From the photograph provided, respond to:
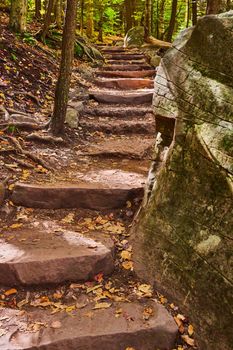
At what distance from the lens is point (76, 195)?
15.3ft

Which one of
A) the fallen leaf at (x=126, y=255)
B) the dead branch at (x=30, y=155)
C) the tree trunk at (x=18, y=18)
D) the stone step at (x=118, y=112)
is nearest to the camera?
the fallen leaf at (x=126, y=255)

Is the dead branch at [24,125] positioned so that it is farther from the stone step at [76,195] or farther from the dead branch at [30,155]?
the stone step at [76,195]

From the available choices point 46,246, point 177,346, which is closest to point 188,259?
point 177,346

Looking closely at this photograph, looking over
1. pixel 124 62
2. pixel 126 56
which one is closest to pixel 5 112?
pixel 124 62

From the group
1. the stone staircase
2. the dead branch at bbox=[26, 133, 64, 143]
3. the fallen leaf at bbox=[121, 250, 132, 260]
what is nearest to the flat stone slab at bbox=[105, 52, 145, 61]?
the dead branch at bbox=[26, 133, 64, 143]

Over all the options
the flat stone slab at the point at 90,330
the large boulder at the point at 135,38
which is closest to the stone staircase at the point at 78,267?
the flat stone slab at the point at 90,330

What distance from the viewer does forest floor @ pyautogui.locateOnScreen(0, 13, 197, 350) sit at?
355 centimetres

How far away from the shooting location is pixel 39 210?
461 centimetres

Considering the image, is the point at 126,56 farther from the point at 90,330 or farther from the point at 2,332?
the point at 2,332

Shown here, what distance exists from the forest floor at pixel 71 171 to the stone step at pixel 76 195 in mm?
56

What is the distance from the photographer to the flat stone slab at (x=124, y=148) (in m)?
6.22

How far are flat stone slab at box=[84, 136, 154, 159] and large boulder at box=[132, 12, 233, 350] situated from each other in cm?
235

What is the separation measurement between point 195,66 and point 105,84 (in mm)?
7169

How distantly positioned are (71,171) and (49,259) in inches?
82.6
